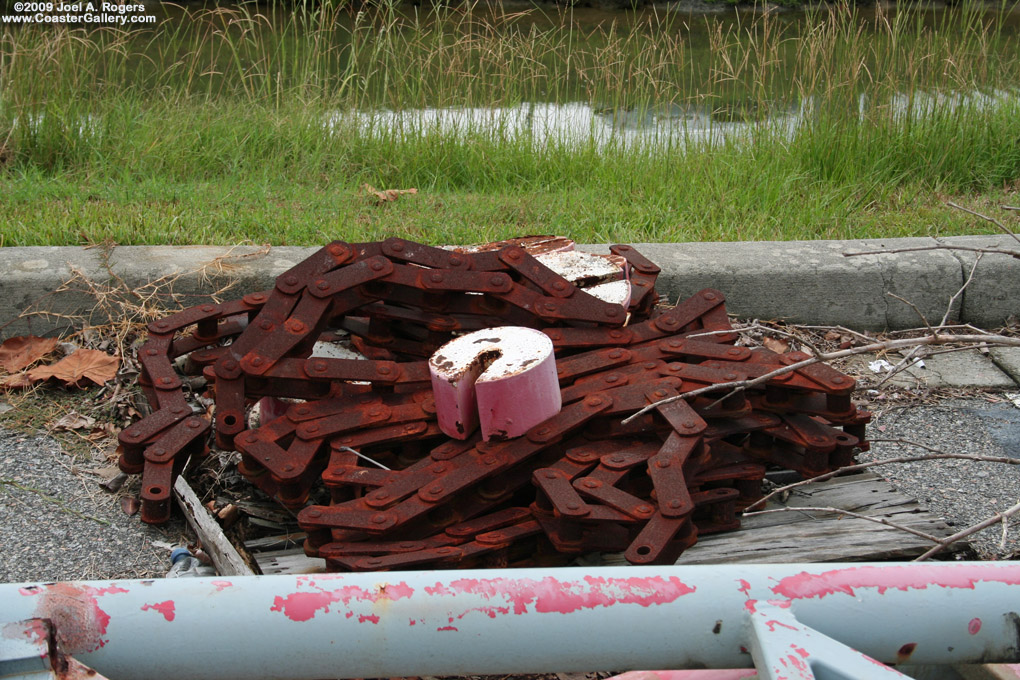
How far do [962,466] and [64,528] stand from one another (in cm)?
283

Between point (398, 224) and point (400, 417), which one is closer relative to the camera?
point (400, 417)

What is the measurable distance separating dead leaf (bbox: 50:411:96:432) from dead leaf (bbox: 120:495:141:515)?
1.63 feet

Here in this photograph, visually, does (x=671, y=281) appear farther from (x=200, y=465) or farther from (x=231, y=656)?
(x=231, y=656)

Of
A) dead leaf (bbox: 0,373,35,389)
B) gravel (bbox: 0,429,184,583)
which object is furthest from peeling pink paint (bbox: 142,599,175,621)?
dead leaf (bbox: 0,373,35,389)

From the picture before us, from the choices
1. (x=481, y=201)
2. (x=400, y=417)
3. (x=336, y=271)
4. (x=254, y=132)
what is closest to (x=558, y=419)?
(x=400, y=417)

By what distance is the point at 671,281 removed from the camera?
3756 mm

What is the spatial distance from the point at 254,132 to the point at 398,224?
6.53ft

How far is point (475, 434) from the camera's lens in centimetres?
258

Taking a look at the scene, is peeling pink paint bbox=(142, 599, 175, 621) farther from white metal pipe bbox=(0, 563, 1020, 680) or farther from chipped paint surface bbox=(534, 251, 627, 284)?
chipped paint surface bbox=(534, 251, 627, 284)

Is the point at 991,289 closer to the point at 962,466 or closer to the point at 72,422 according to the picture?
the point at 962,466

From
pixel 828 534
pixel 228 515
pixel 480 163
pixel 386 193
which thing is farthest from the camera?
pixel 480 163

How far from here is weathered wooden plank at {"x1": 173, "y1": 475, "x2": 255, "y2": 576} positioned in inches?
92.2

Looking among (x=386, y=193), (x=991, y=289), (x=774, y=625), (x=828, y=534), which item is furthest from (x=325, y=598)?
(x=386, y=193)

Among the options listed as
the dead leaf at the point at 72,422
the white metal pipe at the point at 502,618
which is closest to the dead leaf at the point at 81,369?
the dead leaf at the point at 72,422
